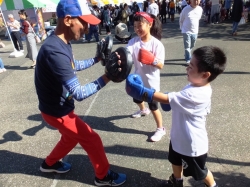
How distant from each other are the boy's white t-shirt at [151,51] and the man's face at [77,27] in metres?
1.03

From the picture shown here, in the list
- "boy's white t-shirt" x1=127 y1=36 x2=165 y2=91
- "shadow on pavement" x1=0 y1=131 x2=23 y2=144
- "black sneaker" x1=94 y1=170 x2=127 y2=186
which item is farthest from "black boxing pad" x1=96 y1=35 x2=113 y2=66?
"shadow on pavement" x1=0 y1=131 x2=23 y2=144

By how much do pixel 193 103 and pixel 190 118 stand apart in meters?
0.18

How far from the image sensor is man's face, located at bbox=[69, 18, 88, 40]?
189 cm

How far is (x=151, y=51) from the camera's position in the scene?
288cm

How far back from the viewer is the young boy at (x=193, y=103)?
1.71 meters

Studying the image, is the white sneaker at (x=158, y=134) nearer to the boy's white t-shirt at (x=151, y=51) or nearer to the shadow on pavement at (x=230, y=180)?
the boy's white t-shirt at (x=151, y=51)

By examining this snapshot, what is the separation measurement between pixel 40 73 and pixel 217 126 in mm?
2610

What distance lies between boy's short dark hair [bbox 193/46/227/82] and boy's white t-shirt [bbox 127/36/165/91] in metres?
1.15

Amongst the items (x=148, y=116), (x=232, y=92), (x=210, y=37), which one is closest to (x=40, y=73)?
(x=148, y=116)

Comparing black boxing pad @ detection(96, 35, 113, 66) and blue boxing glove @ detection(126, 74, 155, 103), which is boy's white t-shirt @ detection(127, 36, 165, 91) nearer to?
black boxing pad @ detection(96, 35, 113, 66)

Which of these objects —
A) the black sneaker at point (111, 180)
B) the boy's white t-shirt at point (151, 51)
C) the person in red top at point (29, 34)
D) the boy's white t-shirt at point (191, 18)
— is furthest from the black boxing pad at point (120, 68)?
the person in red top at point (29, 34)

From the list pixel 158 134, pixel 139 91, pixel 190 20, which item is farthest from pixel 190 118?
pixel 190 20

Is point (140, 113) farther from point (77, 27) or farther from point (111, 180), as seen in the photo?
point (77, 27)

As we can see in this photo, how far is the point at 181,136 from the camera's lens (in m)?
1.93
